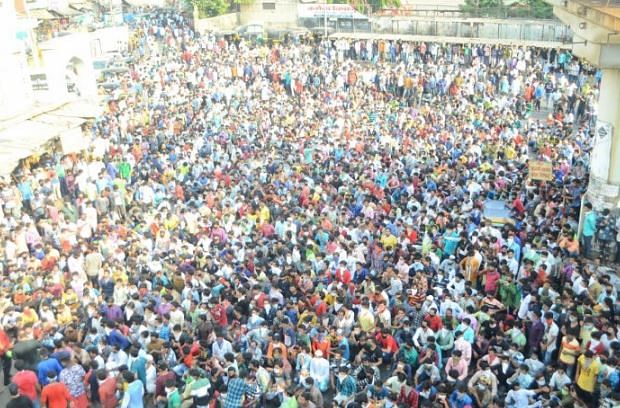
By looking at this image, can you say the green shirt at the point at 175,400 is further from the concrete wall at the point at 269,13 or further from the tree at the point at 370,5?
the tree at the point at 370,5

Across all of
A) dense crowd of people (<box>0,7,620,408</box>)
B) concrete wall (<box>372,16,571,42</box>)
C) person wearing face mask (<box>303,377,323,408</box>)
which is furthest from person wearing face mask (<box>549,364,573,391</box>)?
concrete wall (<box>372,16,571,42</box>)

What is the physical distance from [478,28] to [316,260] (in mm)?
18403

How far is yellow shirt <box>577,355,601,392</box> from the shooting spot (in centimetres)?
835

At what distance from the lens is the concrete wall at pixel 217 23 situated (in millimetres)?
31364

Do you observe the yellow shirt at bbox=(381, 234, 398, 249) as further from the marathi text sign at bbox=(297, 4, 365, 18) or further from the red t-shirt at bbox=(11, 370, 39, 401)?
the marathi text sign at bbox=(297, 4, 365, 18)

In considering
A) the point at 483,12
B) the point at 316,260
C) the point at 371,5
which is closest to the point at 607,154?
the point at 316,260

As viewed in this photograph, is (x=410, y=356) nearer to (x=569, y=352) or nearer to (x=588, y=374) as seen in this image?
(x=569, y=352)

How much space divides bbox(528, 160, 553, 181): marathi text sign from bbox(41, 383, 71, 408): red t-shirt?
9.95 meters

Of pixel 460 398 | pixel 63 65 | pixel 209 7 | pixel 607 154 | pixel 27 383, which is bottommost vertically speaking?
pixel 460 398

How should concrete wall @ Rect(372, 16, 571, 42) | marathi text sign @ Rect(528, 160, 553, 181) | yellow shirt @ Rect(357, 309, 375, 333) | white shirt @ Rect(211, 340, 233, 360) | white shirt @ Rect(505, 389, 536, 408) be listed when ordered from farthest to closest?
concrete wall @ Rect(372, 16, 571, 42) → marathi text sign @ Rect(528, 160, 553, 181) → yellow shirt @ Rect(357, 309, 375, 333) → white shirt @ Rect(211, 340, 233, 360) → white shirt @ Rect(505, 389, 536, 408)

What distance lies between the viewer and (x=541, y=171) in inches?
555

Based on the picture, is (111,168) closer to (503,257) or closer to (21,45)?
(21,45)

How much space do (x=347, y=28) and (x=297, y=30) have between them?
2309mm

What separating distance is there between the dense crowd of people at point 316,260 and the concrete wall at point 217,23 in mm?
9764
